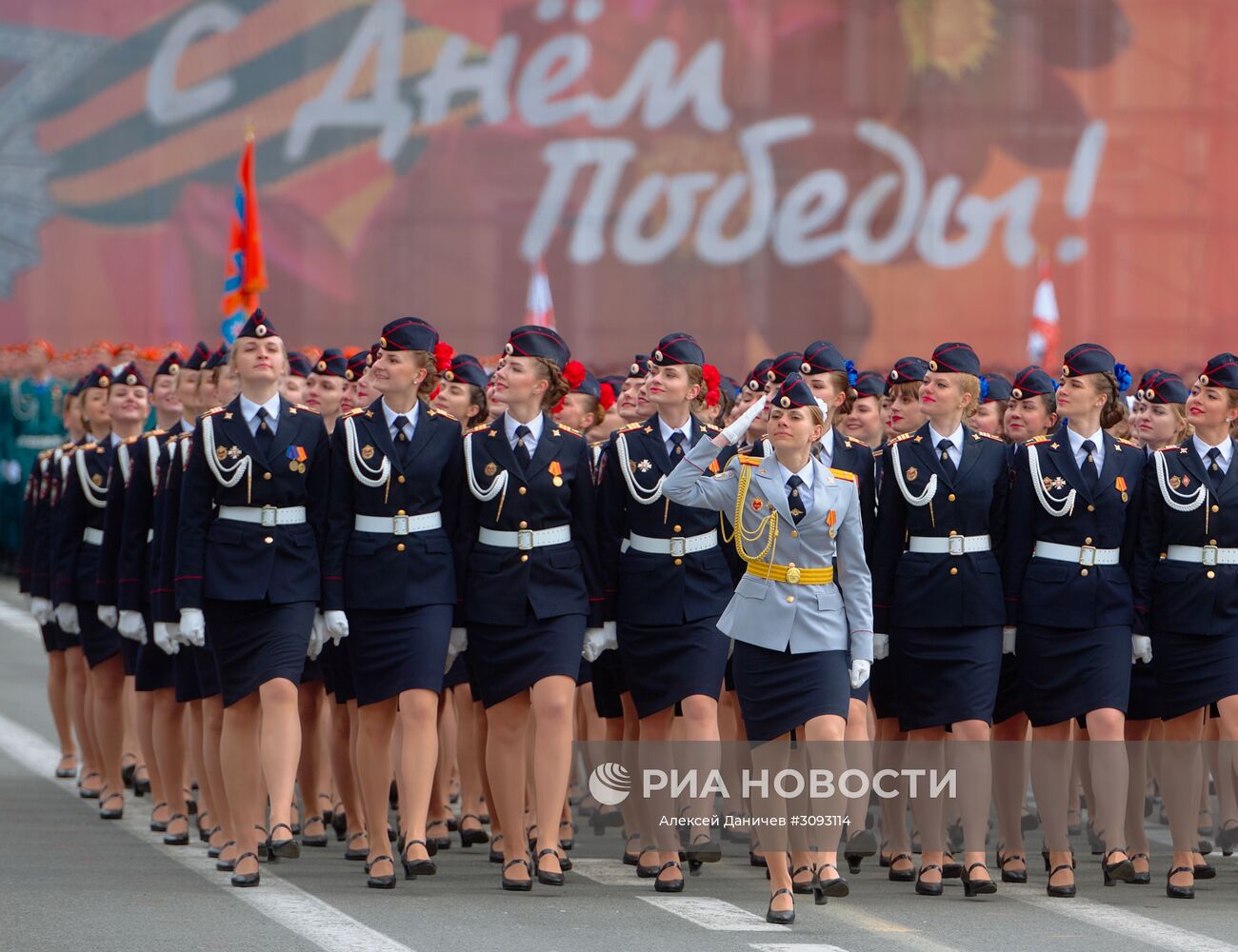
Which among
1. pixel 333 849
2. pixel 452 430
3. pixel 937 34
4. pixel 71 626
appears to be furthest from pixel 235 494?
pixel 937 34

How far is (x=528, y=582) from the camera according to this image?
883 centimetres

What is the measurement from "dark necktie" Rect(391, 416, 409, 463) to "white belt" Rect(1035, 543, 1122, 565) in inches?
96.6

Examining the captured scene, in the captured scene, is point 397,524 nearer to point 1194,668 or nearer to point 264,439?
point 264,439

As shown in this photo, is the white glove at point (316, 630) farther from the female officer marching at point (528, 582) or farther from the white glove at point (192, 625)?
the female officer marching at point (528, 582)

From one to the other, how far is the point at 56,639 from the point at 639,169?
66.2 ft

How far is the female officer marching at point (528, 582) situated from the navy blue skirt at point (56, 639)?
10.7 feet

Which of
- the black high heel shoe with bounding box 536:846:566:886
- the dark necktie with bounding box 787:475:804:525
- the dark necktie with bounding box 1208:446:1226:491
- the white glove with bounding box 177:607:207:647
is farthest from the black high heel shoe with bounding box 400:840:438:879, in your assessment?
the dark necktie with bounding box 1208:446:1226:491

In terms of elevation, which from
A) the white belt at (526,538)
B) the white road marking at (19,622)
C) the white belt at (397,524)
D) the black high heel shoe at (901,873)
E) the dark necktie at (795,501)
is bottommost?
the white road marking at (19,622)

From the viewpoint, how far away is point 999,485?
29.8 ft

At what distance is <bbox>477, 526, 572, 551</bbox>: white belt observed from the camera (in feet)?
29.1

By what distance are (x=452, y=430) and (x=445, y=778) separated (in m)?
1.85

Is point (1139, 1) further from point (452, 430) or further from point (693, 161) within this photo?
point (452, 430)

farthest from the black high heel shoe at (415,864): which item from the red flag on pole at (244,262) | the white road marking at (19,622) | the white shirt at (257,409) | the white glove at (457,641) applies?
the white road marking at (19,622)

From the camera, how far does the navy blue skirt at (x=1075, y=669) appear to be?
29.1 ft
